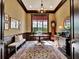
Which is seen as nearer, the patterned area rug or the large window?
the patterned area rug

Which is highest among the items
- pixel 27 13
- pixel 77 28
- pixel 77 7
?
pixel 27 13

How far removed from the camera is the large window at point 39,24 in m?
18.0

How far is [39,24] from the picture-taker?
1814 cm

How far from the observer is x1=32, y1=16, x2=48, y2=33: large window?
18.0 m

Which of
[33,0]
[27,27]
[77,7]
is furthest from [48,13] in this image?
[77,7]

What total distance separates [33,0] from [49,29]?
272 inches

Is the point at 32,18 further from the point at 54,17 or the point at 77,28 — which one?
the point at 77,28

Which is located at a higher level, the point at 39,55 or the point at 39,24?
the point at 39,24

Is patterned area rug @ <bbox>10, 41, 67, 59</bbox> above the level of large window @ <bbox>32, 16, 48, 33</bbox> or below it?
below

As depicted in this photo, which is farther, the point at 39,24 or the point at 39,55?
the point at 39,24

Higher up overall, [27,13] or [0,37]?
[27,13]

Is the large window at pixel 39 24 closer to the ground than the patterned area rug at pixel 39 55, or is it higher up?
higher up

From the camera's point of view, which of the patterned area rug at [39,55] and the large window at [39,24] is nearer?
the patterned area rug at [39,55]

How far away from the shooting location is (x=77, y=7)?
279 cm
